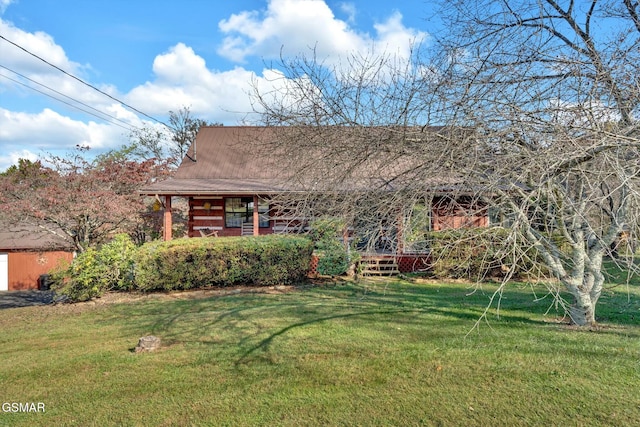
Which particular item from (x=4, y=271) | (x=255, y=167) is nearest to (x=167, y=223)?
(x=255, y=167)

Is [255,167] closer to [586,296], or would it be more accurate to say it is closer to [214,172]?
[214,172]

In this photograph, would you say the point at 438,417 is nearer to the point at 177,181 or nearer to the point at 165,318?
the point at 165,318

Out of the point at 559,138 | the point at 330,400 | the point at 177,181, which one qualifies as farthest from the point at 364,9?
the point at 177,181

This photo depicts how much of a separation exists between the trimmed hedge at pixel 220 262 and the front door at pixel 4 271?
672 inches

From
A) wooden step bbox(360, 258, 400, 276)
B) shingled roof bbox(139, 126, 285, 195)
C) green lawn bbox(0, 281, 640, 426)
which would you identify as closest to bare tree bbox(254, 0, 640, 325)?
green lawn bbox(0, 281, 640, 426)

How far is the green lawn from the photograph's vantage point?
10.6 ft

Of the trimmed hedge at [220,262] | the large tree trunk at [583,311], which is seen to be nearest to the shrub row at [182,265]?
the trimmed hedge at [220,262]

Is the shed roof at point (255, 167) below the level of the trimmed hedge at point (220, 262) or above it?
above

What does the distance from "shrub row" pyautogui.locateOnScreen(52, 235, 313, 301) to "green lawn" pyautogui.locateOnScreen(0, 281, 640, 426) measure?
1810 millimetres

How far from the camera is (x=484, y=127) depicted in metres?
3.71

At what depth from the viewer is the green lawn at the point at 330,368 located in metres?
3.23

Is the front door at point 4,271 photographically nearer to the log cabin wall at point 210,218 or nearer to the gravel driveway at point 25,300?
the gravel driveway at point 25,300

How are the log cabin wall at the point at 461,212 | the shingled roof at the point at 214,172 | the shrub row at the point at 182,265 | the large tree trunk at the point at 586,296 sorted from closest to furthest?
the log cabin wall at the point at 461,212 < the large tree trunk at the point at 586,296 < the shrub row at the point at 182,265 < the shingled roof at the point at 214,172

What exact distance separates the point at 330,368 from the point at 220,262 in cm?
629
